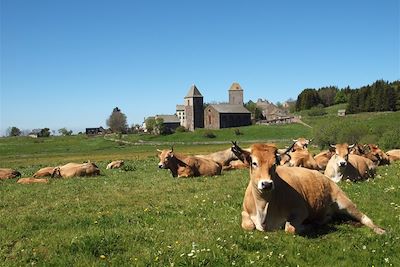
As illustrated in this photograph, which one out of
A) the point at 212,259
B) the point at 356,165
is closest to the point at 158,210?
the point at 212,259

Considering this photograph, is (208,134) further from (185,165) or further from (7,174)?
(185,165)

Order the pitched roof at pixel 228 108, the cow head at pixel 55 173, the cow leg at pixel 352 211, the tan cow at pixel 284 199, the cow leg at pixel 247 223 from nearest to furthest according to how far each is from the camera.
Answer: the tan cow at pixel 284 199 < the cow leg at pixel 247 223 < the cow leg at pixel 352 211 < the cow head at pixel 55 173 < the pitched roof at pixel 228 108

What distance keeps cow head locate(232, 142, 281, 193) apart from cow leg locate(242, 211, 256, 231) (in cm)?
104

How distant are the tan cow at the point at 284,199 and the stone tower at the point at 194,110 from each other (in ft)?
587

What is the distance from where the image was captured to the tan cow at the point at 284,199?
10.8 metres

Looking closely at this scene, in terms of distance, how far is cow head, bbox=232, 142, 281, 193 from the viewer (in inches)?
404

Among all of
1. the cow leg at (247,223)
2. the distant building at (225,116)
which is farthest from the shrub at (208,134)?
the cow leg at (247,223)

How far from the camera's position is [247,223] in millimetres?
11242

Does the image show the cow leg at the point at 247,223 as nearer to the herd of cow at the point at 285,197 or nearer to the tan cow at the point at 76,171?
the herd of cow at the point at 285,197

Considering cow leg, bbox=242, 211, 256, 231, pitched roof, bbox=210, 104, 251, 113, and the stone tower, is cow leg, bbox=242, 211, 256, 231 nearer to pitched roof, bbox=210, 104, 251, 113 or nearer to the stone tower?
pitched roof, bbox=210, 104, 251, 113

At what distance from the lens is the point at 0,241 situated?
1098cm

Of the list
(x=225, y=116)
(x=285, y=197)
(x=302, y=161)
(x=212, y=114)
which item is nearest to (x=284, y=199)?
(x=285, y=197)

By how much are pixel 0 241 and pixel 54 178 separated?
17.0 m

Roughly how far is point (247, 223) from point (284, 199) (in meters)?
1.09
